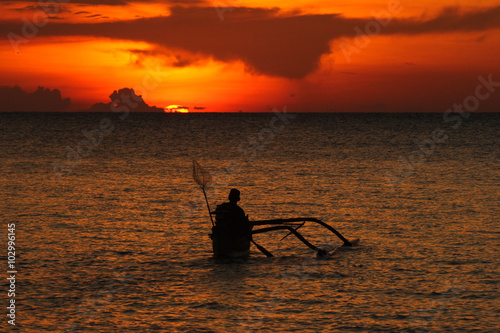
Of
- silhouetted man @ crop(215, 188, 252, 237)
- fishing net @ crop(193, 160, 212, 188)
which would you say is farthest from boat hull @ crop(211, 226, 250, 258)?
fishing net @ crop(193, 160, 212, 188)

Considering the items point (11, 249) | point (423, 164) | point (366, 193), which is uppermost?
point (423, 164)

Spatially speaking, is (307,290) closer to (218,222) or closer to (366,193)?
(218,222)

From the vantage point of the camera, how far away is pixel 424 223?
28.3 metres

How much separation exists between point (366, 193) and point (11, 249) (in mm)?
23009

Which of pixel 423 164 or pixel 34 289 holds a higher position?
pixel 423 164

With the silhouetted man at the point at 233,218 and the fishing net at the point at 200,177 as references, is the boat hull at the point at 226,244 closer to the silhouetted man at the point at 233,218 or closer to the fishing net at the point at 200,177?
the silhouetted man at the point at 233,218

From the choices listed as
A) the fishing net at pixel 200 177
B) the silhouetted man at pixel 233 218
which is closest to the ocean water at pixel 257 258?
the silhouetted man at pixel 233 218

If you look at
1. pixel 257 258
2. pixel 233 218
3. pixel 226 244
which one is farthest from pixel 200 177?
pixel 257 258

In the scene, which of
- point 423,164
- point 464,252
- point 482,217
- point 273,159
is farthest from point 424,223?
point 273,159

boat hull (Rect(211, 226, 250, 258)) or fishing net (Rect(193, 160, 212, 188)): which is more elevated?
Result: fishing net (Rect(193, 160, 212, 188))

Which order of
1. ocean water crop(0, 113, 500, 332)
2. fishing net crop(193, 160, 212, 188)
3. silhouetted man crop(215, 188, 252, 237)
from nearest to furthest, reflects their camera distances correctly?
ocean water crop(0, 113, 500, 332)
silhouetted man crop(215, 188, 252, 237)
fishing net crop(193, 160, 212, 188)

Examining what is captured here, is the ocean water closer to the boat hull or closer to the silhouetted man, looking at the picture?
the boat hull

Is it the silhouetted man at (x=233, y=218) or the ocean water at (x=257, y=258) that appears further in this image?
the silhouetted man at (x=233, y=218)

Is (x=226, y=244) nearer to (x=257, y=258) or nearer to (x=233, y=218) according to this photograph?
(x=233, y=218)
